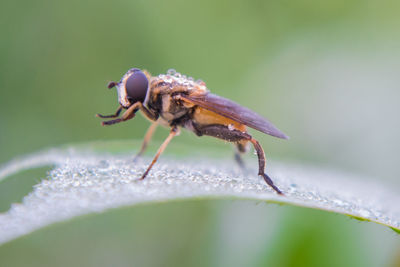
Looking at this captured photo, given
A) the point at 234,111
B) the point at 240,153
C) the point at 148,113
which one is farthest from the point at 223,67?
the point at 234,111

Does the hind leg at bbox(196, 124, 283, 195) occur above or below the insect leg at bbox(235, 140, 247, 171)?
above

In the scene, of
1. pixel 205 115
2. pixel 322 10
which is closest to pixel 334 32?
pixel 322 10

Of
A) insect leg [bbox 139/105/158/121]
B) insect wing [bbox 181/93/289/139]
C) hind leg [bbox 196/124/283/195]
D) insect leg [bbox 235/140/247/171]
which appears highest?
insect wing [bbox 181/93/289/139]

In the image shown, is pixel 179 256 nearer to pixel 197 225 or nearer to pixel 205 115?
pixel 197 225

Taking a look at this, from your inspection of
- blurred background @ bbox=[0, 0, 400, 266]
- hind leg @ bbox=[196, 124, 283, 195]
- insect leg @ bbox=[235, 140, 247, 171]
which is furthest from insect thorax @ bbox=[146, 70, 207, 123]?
blurred background @ bbox=[0, 0, 400, 266]

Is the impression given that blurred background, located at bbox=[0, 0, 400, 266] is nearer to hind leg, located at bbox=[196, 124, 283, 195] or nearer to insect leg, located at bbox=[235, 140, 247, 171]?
insect leg, located at bbox=[235, 140, 247, 171]

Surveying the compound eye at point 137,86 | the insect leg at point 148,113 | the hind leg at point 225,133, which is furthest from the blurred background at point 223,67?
the compound eye at point 137,86

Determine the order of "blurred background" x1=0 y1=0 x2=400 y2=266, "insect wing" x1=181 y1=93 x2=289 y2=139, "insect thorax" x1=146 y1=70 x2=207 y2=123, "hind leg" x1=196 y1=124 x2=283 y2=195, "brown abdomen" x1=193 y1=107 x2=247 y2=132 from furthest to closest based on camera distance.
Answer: "blurred background" x1=0 y1=0 x2=400 y2=266, "insect thorax" x1=146 y1=70 x2=207 y2=123, "brown abdomen" x1=193 y1=107 x2=247 y2=132, "hind leg" x1=196 y1=124 x2=283 y2=195, "insect wing" x1=181 y1=93 x2=289 y2=139
